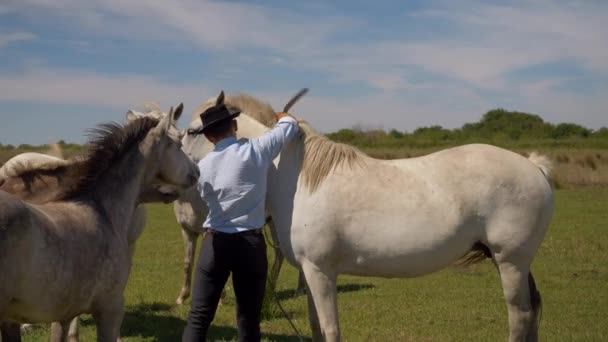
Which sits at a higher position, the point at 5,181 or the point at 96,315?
the point at 5,181

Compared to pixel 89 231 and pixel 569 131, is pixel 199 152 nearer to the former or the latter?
pixel 89 231

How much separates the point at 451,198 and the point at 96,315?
2.62 metres

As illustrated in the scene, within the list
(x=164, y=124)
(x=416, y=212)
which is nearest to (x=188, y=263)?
(x=416, y=212)

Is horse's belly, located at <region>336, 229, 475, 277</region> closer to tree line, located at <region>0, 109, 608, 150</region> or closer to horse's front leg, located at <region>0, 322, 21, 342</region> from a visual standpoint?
horse's front leg, located at <region>0, 322, 21, 342</region>

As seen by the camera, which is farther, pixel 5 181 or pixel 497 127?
pixel 497 127

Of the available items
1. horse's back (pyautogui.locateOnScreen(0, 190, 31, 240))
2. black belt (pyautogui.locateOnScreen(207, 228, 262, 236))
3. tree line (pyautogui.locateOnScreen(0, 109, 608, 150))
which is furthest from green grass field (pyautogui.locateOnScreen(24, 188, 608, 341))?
tree line (pyautogui.locateOnScreen(0, 109, 608, 150))

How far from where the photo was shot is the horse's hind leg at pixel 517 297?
521 centimetres

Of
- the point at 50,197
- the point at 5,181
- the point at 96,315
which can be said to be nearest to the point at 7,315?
the point at 96,315

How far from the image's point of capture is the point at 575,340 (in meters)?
6.65

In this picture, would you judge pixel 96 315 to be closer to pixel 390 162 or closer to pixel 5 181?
pixel 5 181

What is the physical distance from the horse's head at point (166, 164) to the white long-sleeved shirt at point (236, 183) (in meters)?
0.12

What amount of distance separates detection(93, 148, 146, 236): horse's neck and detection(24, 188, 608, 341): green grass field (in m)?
2.79

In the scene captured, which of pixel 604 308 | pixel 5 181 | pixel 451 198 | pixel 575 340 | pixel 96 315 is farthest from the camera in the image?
pixel 604 308

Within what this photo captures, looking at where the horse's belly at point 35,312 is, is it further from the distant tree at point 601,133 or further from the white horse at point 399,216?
the distant tree at point 601,133
